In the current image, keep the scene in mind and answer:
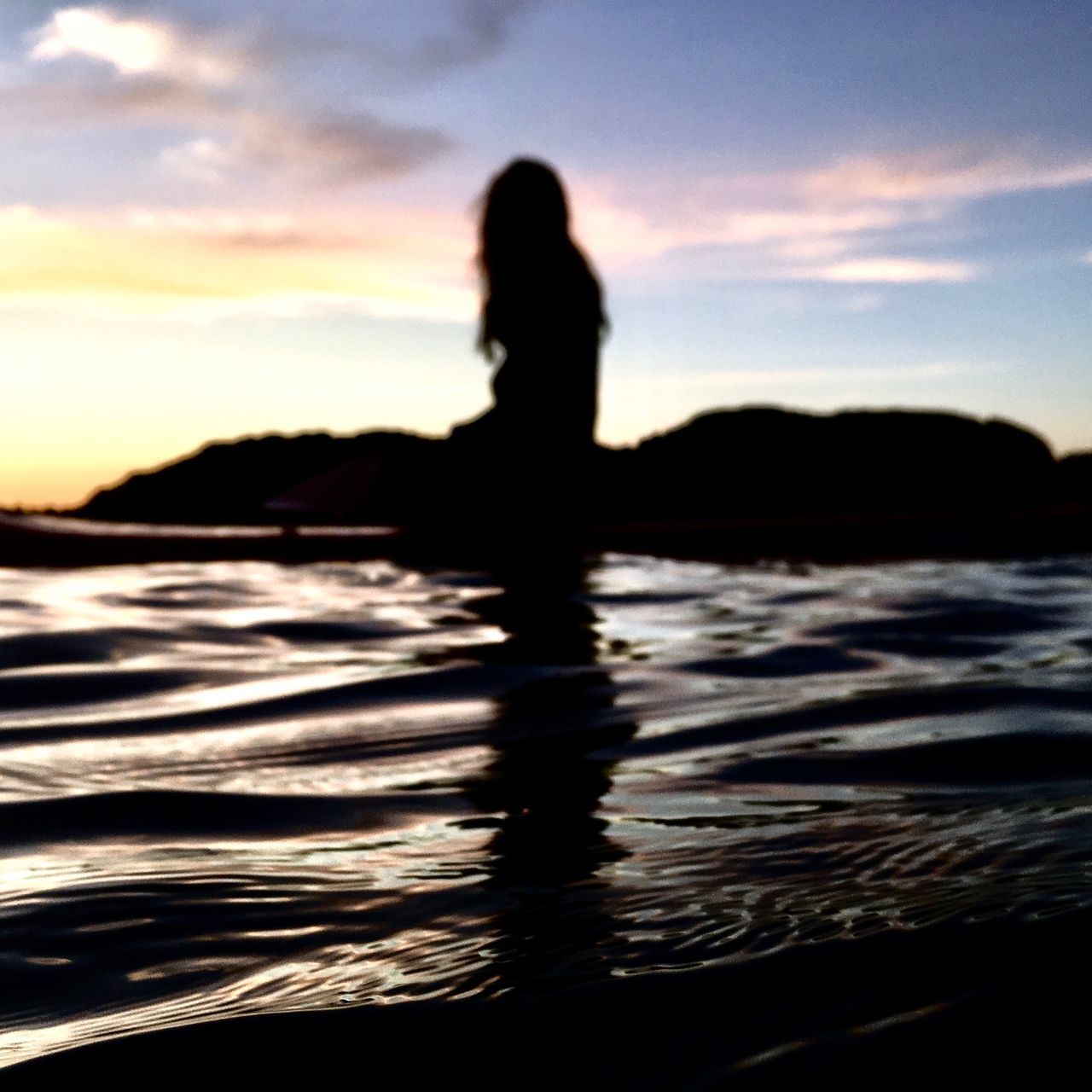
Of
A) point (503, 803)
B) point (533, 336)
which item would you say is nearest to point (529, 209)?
point (533, 336)

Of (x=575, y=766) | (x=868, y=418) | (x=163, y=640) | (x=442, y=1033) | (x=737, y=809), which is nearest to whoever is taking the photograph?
(x=442, y=1033)

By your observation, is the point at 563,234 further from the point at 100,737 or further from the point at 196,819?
the point at 196,819

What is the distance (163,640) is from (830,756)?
169cm

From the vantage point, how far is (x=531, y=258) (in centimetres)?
469

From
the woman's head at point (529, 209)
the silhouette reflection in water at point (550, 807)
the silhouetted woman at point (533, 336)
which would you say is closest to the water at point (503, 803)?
the silhouette reflection in water at point (550, 807)

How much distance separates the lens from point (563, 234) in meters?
4.71

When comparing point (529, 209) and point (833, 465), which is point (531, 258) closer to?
point (529, 209)

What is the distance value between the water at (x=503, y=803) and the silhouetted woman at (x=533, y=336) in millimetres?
1726

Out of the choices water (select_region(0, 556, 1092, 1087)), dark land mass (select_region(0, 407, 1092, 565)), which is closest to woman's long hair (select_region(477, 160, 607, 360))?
dark land mass (select_region(0, 407, 1092, 565))

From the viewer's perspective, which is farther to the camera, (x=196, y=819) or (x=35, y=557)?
(x=35, y=557)

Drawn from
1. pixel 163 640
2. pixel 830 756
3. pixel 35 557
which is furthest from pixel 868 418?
pixel 830 756

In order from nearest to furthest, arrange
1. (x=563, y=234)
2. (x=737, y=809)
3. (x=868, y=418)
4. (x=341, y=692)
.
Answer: (x=737, y=809)
(x=341, y=692)
(x=563, y=234)
(x=868, y=418)

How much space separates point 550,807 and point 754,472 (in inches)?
232

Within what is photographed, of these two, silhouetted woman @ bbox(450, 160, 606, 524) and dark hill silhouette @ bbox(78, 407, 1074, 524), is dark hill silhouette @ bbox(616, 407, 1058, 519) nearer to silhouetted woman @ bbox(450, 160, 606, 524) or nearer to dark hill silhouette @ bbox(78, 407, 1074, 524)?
dark hill silhouette @ bbox(78, 407, 1074, 524)
